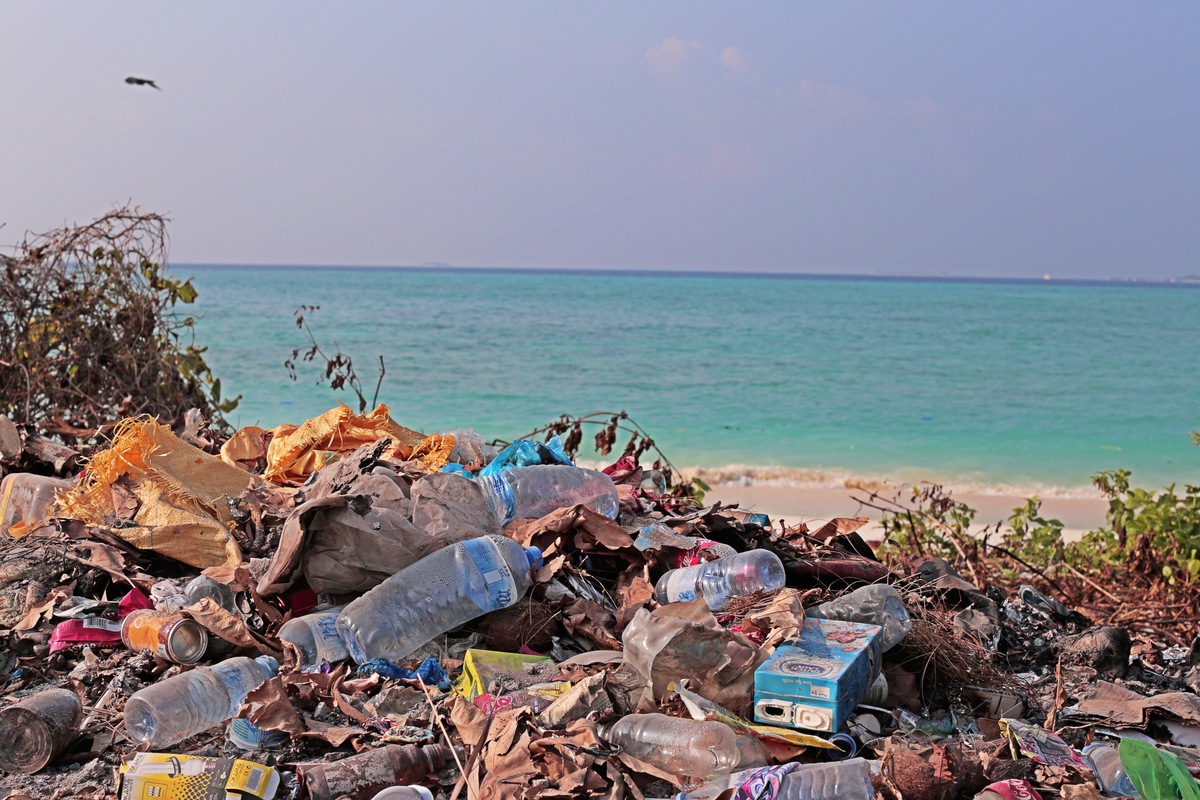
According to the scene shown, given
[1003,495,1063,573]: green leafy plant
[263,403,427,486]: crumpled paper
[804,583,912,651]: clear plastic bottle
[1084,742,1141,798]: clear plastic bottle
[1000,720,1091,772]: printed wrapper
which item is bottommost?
[1003,495,1063,573]: green leafy plant

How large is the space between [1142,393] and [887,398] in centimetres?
666

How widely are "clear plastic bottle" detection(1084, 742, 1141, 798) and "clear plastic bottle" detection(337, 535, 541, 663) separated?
57.6 inches

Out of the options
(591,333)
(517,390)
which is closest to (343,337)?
(591,333)

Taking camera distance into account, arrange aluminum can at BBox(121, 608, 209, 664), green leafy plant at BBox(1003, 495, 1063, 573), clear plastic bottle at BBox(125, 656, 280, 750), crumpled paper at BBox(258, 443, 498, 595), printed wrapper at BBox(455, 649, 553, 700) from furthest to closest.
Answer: green leafy plant at BBox(1003, 495, 1063, 573)
crumpled paper at BBox(258, 443, 498, 595)
aluminum can at BBox(121, 608, 209, 664)
printed wrapper at BBox(455, 649, 553, 700)
clear plastic bottle at BBox(125, 656, 280, 750)

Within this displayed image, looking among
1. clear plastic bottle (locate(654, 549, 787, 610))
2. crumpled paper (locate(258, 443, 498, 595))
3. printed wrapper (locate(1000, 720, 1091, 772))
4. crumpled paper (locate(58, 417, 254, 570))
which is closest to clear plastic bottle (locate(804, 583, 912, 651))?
clear plastic bottle (locate(654, 549, 787, 610))

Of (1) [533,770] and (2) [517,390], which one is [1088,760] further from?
→ (2) [517,390]

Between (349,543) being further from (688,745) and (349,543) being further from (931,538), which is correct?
(931,538)

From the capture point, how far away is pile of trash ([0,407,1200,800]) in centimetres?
197

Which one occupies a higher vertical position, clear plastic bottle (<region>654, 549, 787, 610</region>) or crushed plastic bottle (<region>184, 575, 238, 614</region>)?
clear plastic bottle (<region>654, 549, 787, 610</region>)

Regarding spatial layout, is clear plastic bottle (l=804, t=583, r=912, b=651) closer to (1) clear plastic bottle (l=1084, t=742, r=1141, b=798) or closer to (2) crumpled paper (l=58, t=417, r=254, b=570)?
(1) clear plastic bottle (l=1084, t=742, r=1141, b=798)

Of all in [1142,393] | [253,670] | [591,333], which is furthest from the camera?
[591,333]

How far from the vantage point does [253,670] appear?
2.34 metres

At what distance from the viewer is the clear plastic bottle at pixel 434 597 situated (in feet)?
8.16

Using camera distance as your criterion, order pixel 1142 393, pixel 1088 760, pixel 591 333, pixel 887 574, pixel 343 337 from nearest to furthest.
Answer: pixel 1088 760 → pixel 887 574 → pixel 1142 393 → pixel 343 337 → pixel 591 333
